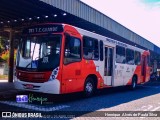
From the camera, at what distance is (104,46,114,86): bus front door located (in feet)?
47.1

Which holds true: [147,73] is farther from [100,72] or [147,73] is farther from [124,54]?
[100,72]

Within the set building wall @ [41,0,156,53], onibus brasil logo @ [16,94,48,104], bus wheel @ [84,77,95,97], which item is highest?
building wall @ [41,0,156,53]

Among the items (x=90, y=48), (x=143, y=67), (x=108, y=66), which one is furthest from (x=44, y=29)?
(x=143, y=67)

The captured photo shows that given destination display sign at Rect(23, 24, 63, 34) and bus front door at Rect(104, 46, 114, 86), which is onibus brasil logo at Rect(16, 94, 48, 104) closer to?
destination display sign at Rect(23, 24, 63, 34)

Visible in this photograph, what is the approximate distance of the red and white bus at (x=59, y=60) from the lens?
10.3 m

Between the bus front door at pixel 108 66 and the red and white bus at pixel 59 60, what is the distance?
1.72 ft

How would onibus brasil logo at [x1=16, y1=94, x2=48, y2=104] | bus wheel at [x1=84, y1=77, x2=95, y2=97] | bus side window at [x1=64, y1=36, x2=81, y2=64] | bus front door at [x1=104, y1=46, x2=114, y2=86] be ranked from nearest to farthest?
1. bus side window at [x1=64, y1=36, x2=81, y2=64]
2. onibus brasil logo at [x1=16, y1=94, x2=48, y2=104]
3. bus wheel at [x1=84, y1=77, x2=95, y2=97]
4. bus front door at [x1=104, y1=46, x2=114, y2=86]

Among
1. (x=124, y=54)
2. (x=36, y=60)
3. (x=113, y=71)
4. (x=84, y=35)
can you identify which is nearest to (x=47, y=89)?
(x=36, y=60)

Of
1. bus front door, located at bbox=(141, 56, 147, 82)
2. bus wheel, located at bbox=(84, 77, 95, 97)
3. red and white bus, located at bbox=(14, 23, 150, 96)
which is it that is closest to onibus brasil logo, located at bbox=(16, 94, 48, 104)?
red and white bus, located at bbox=(14, 23, 150, 96)

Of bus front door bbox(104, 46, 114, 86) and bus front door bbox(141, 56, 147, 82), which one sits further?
bus front door bbox(141, 56, 147, 82)

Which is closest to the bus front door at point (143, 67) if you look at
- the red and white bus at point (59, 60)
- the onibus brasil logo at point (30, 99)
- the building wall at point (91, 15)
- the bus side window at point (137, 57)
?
the bus side window at point (137, 57)

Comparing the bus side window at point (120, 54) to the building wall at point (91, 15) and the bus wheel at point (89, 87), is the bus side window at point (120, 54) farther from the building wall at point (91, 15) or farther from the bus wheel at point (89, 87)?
the bus wheel at point (89, 87)

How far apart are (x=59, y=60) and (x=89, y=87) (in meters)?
2.90

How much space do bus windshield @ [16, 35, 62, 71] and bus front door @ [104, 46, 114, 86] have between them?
4458mm
